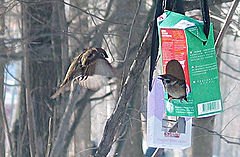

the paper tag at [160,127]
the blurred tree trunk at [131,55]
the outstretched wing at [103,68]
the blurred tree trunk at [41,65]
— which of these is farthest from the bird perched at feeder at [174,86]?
the blurred tree trunk at [41,65]

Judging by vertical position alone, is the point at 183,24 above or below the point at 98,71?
above

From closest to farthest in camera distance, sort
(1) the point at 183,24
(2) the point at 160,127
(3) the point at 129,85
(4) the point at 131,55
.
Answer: (1) the point at 183,24 < (2) the point at 160,127 < (3) the point at 129,85 < (4) the point at 131,55

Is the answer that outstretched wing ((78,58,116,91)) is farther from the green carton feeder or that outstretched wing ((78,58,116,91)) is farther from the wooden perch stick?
the green carton feeder

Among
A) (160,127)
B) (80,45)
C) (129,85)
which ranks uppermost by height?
(80,45)

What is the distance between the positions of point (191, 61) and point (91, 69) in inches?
20.8

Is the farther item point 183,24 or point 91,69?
point 91,69

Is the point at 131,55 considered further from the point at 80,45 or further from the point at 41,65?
the point at 41,65

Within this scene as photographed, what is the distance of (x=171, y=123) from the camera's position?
189 cm

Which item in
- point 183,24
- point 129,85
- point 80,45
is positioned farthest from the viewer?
point 80,45

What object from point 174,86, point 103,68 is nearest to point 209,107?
point 174,86

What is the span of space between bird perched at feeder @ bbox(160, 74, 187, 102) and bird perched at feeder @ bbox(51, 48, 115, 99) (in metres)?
0.34

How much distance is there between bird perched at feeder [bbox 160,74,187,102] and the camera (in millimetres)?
1639

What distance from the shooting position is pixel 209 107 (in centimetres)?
163

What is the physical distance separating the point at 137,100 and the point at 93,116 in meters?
1.87
